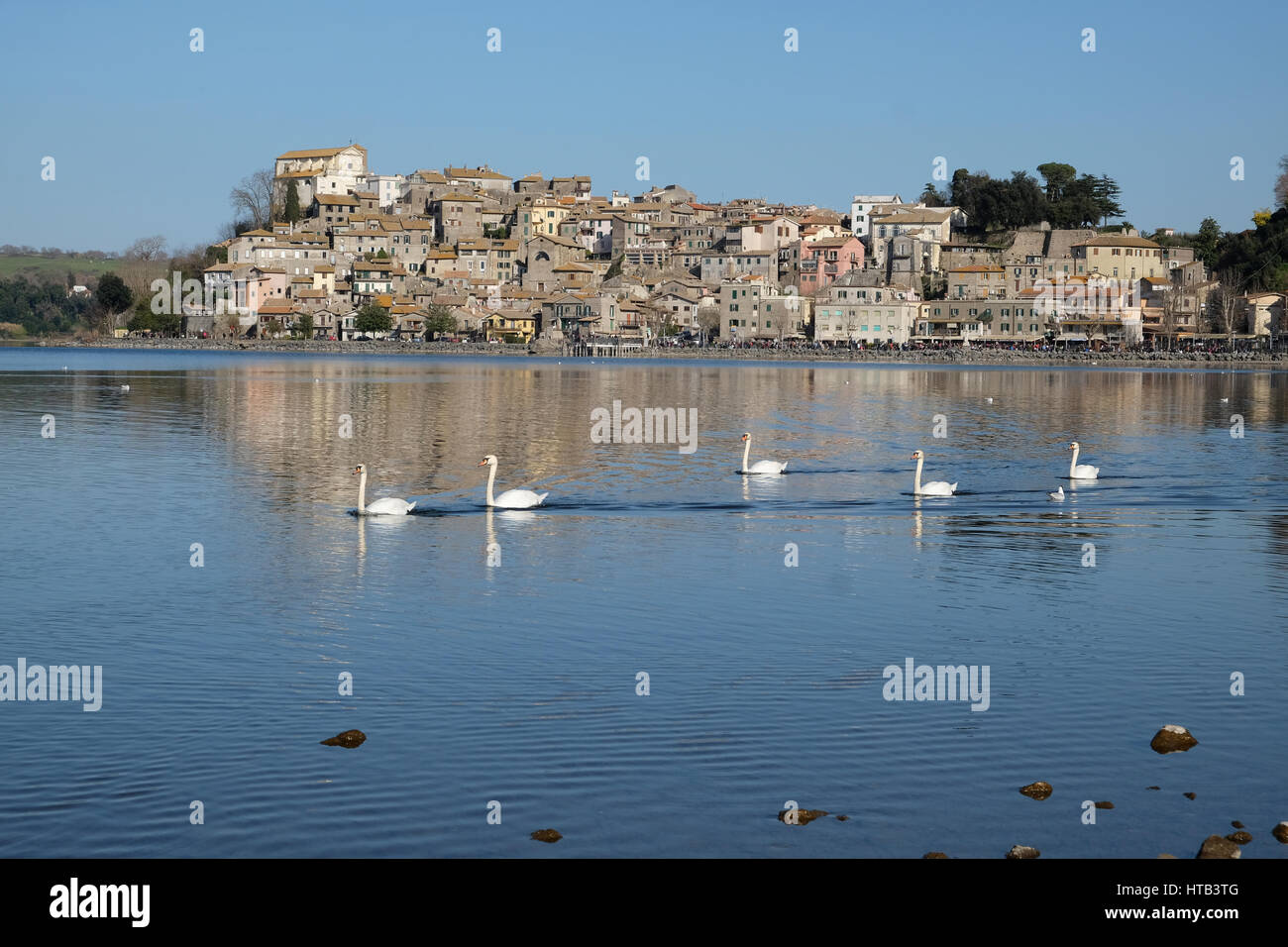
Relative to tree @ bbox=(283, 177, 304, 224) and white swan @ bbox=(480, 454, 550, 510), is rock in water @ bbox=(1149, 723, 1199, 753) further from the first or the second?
tree @ bbox=(283, 177, 304, 224)

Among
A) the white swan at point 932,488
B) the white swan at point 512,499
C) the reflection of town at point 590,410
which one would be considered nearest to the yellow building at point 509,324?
the reflection of town at point 590,410

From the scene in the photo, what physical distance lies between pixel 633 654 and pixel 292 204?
13763 centimetres

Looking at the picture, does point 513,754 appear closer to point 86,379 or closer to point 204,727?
point 204,727

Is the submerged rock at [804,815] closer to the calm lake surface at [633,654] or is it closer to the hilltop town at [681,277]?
the calm lake surface at [633,654]

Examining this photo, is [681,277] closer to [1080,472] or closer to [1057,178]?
[1057,178]

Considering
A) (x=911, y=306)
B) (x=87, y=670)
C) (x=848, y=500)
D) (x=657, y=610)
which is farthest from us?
(x=911, y=306)

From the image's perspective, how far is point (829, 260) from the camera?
127m

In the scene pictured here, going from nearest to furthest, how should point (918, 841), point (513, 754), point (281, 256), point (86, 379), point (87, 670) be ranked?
point (918, 841) → point (513, 754) → point (87, 670) → point (86, 379) → point (281, 256)

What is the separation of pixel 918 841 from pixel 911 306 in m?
113

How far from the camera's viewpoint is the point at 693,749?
9.73 metres

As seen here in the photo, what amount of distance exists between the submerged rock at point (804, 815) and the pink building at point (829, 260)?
119458 mm

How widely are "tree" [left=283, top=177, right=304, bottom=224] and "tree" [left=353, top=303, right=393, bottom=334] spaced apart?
23.4 meters

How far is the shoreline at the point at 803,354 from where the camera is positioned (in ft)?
339
